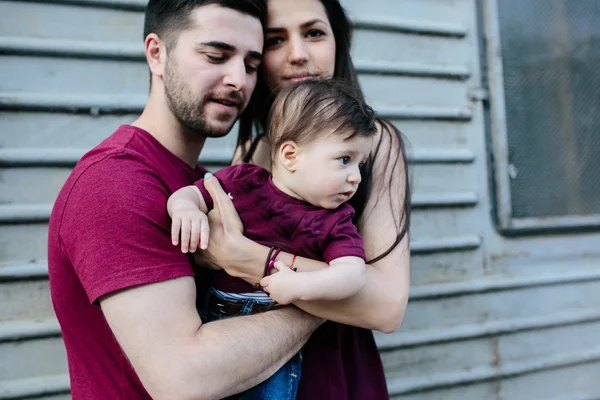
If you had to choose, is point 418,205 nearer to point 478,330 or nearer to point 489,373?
point 478,330

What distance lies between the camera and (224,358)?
1416mm

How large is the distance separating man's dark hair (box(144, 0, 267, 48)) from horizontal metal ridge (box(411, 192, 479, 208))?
158 cm

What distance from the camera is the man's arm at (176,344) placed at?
137cm

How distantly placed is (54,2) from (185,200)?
159 cm

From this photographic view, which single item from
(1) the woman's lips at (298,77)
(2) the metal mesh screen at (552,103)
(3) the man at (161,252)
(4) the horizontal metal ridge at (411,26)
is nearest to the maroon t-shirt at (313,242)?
(3) the man at (161,252)

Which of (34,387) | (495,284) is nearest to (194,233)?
(34,387)

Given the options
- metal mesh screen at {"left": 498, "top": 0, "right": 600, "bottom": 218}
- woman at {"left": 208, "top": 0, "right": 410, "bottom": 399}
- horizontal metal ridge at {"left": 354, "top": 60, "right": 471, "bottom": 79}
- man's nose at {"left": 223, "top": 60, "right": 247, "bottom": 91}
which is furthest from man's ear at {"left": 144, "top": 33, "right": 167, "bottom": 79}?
metal mesh screen at {"left": 498, "top": 0, "right": 600, "bottom": 218}

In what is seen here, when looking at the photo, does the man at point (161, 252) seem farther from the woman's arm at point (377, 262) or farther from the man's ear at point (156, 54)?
the woman's arm at point (377, 262)

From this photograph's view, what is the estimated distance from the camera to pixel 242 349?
1.46 meters

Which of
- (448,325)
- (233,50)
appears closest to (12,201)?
(233,50)

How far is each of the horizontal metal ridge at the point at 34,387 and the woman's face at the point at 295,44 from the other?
1641 mm

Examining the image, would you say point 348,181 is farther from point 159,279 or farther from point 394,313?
point 159,279

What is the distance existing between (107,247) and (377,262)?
839mm

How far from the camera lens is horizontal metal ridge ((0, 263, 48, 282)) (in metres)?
2.38
